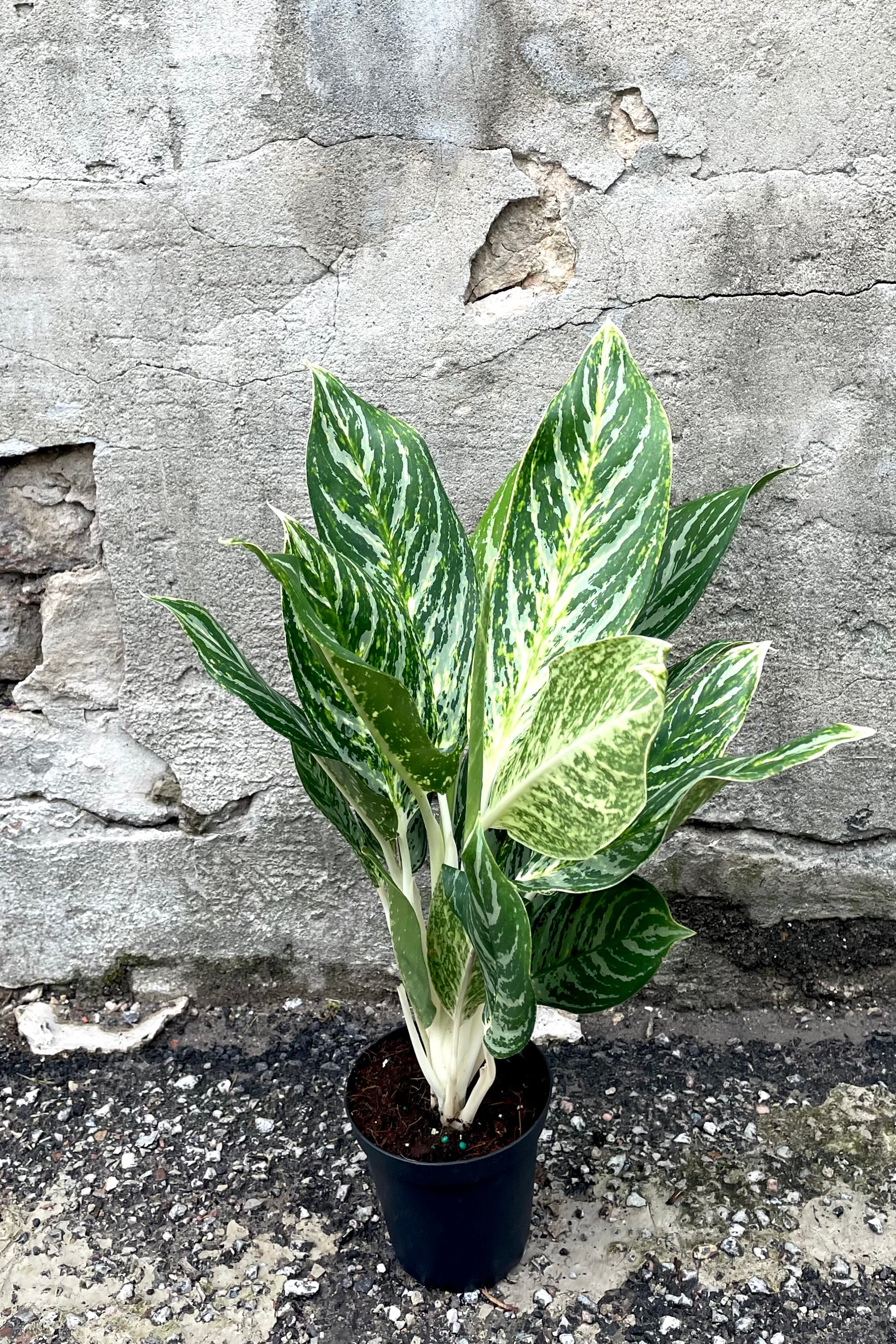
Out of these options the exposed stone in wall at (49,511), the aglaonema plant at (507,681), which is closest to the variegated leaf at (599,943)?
the aglaonema plant at (507,681)

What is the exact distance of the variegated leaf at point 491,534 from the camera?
3.84 feet

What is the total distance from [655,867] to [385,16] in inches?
52.3

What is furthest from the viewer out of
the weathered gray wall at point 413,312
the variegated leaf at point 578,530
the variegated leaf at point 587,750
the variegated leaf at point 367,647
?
the weathered gray wall at point 413,312

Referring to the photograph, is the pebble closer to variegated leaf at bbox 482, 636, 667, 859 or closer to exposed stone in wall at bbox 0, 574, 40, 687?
variegated leaf at bbox 482, 636, 667, 859

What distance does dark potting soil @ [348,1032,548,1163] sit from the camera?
1231 millimetres

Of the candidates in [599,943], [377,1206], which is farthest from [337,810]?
[377,1206]

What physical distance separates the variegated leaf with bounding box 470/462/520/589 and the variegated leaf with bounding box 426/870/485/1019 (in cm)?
37

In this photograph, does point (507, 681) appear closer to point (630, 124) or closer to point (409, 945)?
point (409, 945)

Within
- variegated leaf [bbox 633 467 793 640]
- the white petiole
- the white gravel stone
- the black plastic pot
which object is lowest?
the white gravel stone

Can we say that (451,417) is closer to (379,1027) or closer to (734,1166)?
(379,1027)

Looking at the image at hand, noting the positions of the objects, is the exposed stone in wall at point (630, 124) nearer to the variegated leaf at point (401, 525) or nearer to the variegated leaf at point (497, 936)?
the variegated leaf at point (401, 525)

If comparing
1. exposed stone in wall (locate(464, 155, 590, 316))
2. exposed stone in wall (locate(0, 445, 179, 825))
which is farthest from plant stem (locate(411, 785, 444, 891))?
exposed stone in wall (locate(464, 155, 590, 316))

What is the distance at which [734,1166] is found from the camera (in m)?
1.46

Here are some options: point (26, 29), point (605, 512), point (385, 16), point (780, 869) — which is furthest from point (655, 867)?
point (26, 29)
